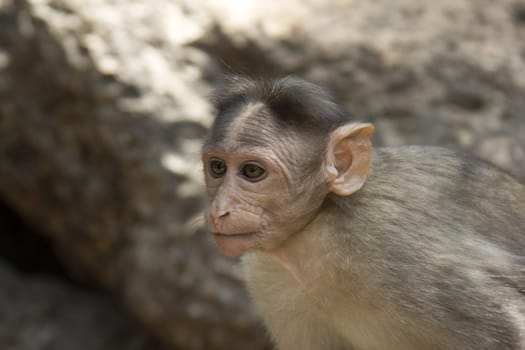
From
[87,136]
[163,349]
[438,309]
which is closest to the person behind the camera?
[438,309]

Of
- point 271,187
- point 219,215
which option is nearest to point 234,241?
point 219,215

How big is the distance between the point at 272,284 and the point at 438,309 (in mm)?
899

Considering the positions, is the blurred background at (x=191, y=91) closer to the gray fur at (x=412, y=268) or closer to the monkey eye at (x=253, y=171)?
the gray fur at (x=412, y=268)

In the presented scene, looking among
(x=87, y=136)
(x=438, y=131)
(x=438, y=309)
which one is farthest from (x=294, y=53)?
(x=438, y=309)

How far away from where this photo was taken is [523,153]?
6020mm

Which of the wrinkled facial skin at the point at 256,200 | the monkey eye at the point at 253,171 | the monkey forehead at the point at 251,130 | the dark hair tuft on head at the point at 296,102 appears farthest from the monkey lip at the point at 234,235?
the dark hair tuft on head at the point at 296,102

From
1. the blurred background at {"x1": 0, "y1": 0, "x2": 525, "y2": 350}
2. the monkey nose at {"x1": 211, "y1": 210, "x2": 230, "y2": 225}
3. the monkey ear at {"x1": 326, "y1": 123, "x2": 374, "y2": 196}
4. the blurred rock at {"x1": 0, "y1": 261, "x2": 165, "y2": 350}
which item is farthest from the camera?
the blurred rock at {"x1": 0, "y1": 261, "x2": 165, "y2": 350}

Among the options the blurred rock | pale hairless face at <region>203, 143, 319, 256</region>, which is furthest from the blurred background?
pale hairless face at <region>203, 143, 319, 256</region>

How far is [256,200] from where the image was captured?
3715mm

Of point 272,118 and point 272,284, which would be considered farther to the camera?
point 272,284

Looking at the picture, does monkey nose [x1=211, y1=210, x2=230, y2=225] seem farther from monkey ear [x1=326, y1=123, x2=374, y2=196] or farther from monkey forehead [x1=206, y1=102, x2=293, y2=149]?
monkey ear [x1=326, y1=123, x2=374, y2=196]

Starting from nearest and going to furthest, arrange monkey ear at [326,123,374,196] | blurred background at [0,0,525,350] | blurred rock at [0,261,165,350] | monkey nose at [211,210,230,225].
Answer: monkey nose at [211,210,230,225] < monkey ear at [326,123,374,196] < blurred background at [0,0,525,350] < blurred rock at [0,261,165,350]

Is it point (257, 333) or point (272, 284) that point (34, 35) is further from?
point (272, 284)

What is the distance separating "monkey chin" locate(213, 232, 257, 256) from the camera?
3.67 meters
